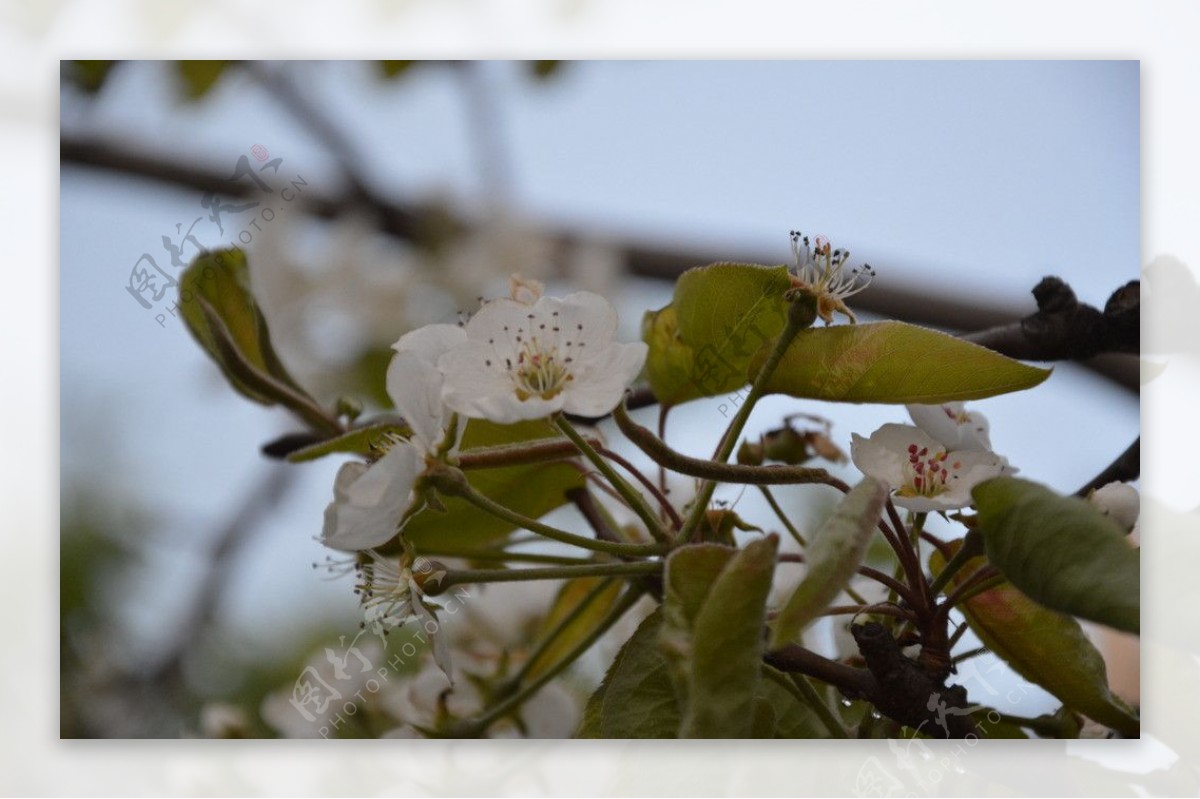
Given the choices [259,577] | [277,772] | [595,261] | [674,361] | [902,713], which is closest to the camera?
[902,713]

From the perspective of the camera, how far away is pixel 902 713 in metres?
0.75

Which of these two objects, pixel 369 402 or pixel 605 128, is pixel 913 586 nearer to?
pixel 605 128

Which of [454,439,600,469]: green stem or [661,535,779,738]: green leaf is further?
[454,439,600,469]: green stem

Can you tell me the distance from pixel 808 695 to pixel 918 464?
0.17 m

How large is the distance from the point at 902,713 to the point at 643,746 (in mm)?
223

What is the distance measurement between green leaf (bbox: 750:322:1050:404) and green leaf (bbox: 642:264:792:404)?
4 centimetres

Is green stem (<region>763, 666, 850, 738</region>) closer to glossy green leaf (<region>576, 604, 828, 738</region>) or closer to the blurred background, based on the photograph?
glossy green leaf (<region>576, 604, 828, 738</region>)

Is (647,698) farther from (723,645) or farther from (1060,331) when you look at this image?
(1060,331)

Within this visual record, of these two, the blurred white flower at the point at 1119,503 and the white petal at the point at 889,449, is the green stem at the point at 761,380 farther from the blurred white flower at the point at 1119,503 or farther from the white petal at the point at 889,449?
the blurred white flower at the point at 1119,503

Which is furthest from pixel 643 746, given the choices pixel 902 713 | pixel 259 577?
pixel 259 577

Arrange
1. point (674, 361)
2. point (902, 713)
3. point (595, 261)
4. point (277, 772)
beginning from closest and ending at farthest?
point (902, 713) → point (674, 361) → point (277, 772) → point (595, 261)

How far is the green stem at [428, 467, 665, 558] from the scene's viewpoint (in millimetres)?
700

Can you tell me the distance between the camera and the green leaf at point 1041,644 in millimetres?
760

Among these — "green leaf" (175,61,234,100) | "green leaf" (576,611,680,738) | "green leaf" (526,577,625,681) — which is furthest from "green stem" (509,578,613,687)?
"green leaf" (175,61,234,100)
